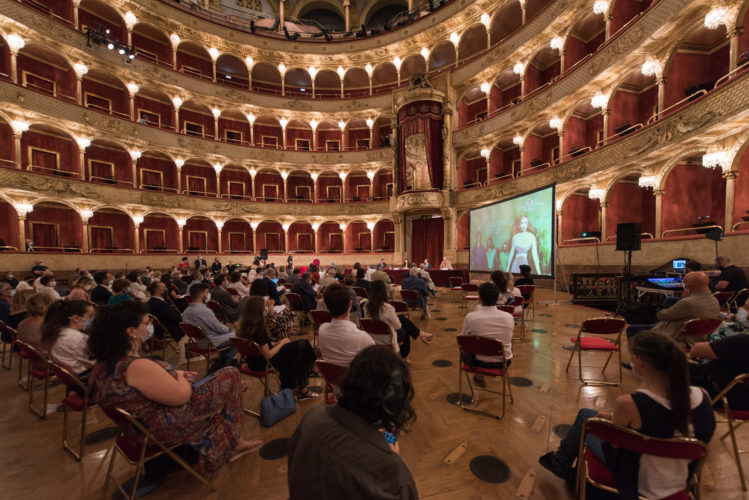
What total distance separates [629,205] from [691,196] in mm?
1756

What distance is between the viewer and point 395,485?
0.86m

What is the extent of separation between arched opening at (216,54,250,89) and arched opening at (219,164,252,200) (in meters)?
5.35

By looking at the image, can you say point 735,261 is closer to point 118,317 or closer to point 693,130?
point 693,130

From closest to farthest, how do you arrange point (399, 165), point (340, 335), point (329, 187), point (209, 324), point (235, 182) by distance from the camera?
point (340, 335) → point (209, 324) → point (399, 165) → point (235, 182) → point (329, 187)

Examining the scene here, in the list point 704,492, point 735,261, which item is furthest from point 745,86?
point 704,492

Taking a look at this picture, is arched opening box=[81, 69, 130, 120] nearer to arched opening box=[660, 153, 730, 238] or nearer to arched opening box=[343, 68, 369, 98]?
arched opening box=[343, 68, 369, 98]

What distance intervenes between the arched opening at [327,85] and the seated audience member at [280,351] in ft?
70.6

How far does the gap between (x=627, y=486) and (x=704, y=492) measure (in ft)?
3.69

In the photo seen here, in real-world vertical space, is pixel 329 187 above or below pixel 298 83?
below

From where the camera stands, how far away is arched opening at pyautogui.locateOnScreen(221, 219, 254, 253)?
64.1 feet

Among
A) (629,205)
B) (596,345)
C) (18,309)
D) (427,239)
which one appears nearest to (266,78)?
(427,239)

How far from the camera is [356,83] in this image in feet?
70.7

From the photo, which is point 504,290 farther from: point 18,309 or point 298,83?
point 298,83

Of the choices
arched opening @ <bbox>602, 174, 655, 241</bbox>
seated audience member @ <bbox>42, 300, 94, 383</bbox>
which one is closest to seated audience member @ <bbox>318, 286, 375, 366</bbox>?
seated audience member @ <bbox>42, 300, 94, 383</bbox>
